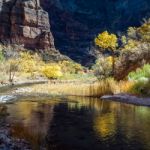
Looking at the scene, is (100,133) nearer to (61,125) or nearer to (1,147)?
(61,125)

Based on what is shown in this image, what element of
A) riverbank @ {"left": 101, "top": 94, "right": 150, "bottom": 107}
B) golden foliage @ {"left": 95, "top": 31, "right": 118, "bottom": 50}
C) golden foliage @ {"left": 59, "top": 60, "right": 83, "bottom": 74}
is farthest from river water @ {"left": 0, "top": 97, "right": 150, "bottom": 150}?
golden foliage @ {"left": 59, "top": 60, "right": 83, "bottom": 74}

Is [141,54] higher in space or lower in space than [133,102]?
higher

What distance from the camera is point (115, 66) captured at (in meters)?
51.6

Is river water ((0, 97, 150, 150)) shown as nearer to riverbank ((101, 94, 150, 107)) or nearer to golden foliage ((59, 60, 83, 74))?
riverbank ((101, 94, 150, 107))

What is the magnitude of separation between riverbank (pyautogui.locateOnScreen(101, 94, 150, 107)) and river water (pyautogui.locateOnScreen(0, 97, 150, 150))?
3.06m

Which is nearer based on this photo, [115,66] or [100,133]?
[100,133]

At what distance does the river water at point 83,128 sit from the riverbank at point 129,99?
10.1ft

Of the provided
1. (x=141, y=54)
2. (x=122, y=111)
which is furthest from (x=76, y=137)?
(x=141, y=54)

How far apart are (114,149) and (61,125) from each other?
4.81 m

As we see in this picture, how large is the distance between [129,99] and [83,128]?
12.1 metres

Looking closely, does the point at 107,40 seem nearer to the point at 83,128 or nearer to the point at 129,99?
the point at 129,99

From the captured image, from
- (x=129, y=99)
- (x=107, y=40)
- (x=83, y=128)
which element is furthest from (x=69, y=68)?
(x=83, y=128)

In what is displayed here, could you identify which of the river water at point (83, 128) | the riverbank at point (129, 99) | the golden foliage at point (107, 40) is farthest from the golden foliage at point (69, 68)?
the river water at point (83, 128)

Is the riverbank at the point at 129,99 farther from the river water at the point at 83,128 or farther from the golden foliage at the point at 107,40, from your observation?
the golden foliage at the point at 107,40
